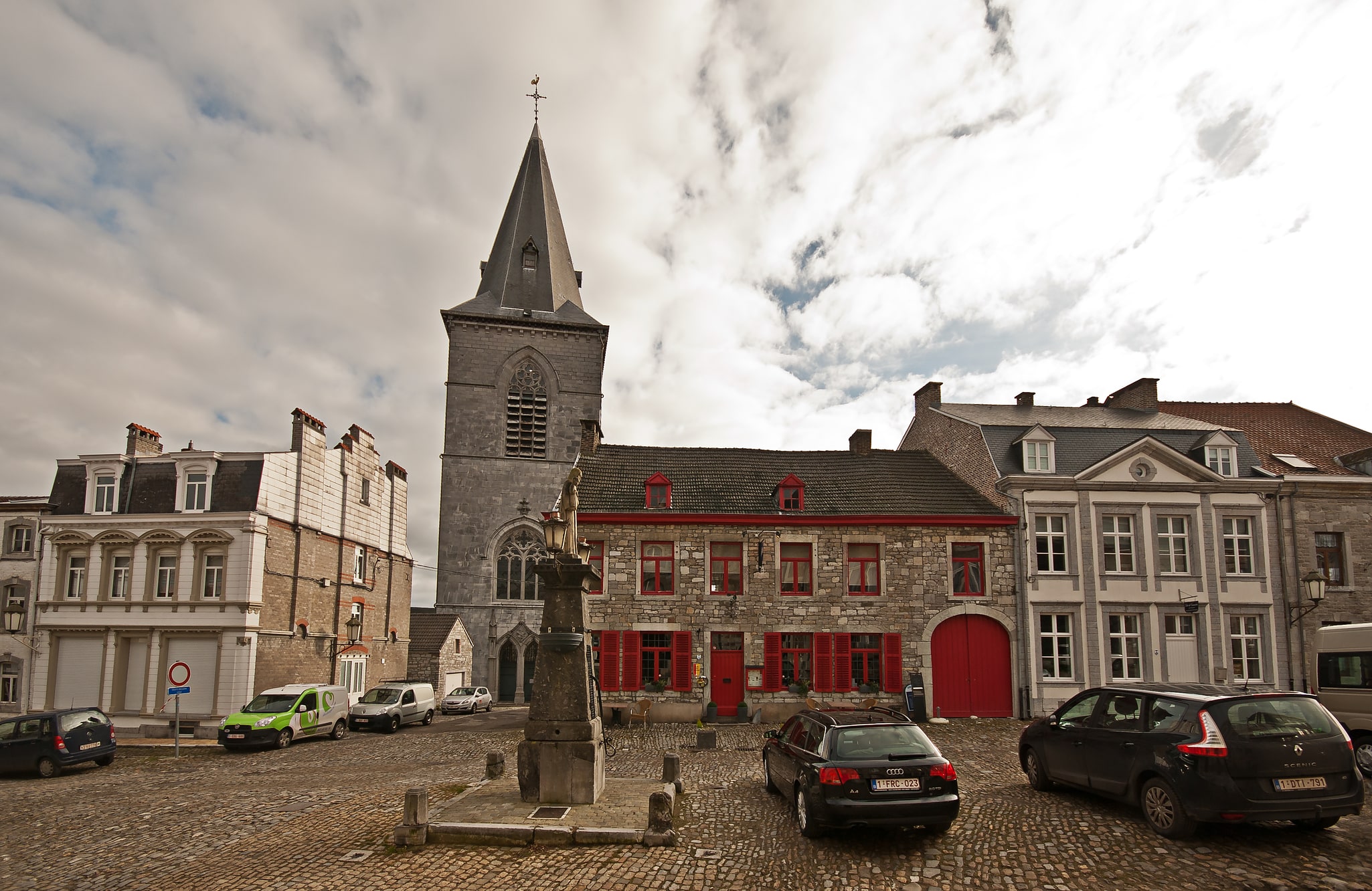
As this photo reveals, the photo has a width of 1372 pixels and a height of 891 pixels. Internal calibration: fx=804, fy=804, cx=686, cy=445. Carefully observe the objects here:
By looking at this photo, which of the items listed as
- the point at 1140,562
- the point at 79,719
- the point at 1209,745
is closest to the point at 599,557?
the point at 79,719

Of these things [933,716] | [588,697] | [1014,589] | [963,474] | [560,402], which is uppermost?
[560,402]

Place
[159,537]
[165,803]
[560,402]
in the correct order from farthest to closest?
[560,402] → [159,537] → [165,803]

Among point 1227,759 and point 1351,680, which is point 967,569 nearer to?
point 1351,680

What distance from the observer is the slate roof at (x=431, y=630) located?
103 ft

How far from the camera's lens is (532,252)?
38.9 meters

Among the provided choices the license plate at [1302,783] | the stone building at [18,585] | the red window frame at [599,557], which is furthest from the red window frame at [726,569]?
the stone building at [18,585]

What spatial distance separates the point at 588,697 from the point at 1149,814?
21.5ft

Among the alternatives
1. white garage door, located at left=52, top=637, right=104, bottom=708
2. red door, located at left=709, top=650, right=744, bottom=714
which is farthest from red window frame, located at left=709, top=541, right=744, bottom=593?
white garage door, located at left=52, top=637, right=104, bottom=708

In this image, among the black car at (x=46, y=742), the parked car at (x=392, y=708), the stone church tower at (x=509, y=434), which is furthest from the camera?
the stone church tower at (x=509, y=434)

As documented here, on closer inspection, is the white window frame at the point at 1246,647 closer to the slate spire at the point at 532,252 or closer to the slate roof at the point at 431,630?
the slate roof at the point at 431,630

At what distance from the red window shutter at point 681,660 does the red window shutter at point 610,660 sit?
153 cm

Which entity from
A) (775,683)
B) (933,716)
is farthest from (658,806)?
(933,716)

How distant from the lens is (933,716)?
21531 millimetres

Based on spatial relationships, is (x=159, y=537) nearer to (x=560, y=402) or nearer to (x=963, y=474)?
(x=560, y=402)
